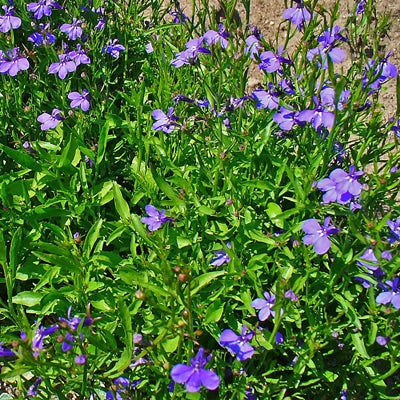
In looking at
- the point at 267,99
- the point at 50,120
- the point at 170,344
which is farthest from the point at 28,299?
the point at 267,99

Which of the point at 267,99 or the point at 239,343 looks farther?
the point at 267,99

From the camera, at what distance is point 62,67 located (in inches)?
112

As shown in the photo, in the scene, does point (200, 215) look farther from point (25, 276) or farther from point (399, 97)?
point (399, 97)

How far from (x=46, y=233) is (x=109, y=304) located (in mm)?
575

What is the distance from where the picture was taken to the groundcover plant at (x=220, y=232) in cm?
213

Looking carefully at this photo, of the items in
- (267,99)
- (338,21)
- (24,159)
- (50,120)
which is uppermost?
(338,21)

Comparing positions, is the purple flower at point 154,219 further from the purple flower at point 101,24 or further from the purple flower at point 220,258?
→ the purple flower at point 101,24

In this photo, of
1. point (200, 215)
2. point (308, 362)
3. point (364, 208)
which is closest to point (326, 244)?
point (364, 208)

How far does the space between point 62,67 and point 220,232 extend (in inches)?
44.8

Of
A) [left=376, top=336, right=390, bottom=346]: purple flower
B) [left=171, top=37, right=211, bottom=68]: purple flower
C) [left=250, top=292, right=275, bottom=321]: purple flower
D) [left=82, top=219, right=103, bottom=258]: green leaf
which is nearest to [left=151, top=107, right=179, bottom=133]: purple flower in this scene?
[left=171, top=37, right=211, bottom=68]: purple flower

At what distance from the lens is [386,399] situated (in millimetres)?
2303

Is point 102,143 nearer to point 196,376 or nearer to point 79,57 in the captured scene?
point 79,57

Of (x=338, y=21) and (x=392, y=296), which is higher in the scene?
(x=338, y=21)

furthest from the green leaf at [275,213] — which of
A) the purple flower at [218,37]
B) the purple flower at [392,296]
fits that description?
the purple flower at [218,37]
